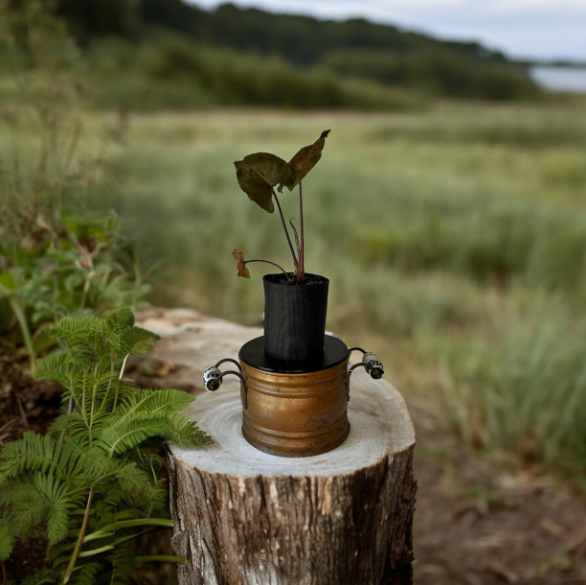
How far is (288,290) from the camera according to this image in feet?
2.72

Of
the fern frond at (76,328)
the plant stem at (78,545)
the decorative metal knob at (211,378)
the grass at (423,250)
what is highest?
the fern frond at (76,328)

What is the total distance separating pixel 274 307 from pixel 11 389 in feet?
2.02

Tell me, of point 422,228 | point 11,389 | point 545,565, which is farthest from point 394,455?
point 422,228

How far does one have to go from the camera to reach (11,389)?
1.09 meters

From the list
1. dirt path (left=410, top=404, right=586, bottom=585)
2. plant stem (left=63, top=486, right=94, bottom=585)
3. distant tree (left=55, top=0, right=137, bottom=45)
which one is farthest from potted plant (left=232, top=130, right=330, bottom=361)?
distant tree (left=55, top=0, right=137, bottom=45)

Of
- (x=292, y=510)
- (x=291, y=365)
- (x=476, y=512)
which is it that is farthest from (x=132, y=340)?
(x=476, y=512)

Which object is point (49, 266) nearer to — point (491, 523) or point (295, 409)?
point (295, 409)

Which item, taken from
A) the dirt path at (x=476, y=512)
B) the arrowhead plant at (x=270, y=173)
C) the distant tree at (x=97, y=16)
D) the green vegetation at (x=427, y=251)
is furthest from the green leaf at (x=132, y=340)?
the distant tree at (x=97, y=16)

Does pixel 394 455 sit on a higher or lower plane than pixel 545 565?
higher

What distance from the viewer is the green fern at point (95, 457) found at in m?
0.84

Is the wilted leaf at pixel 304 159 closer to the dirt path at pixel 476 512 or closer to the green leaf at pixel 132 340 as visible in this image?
the green leaf at pixel 132 340

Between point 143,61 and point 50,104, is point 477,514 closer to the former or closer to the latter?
point 50,104

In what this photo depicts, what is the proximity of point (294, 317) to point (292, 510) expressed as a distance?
298 mm

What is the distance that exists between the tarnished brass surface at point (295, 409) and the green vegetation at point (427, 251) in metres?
1.00
